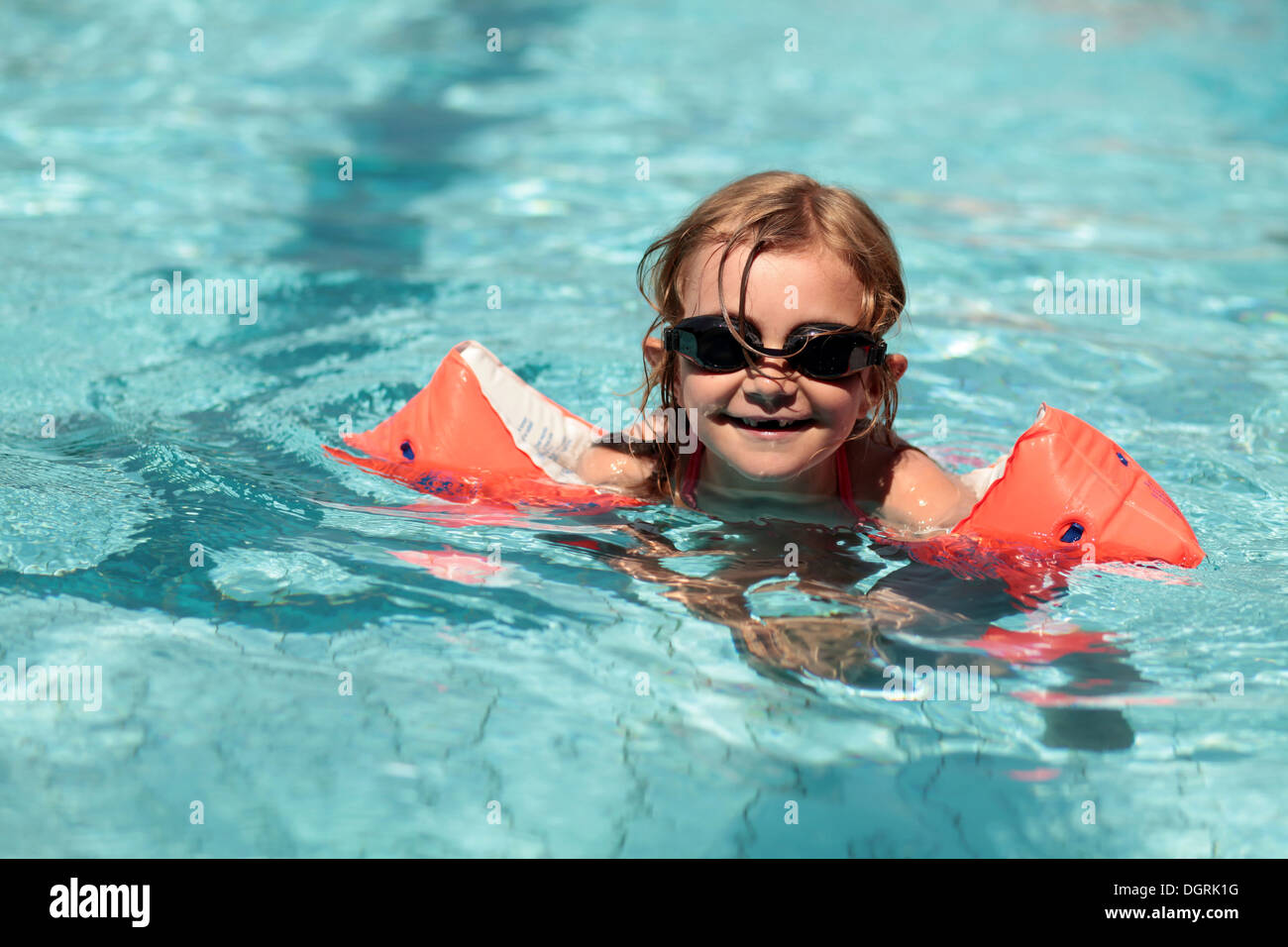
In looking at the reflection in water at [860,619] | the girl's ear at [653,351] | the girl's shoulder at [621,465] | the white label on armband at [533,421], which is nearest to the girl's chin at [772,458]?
the reflection in water at [860,619]

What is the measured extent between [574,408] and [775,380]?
1.96 meters

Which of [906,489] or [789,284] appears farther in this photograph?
[906,489]

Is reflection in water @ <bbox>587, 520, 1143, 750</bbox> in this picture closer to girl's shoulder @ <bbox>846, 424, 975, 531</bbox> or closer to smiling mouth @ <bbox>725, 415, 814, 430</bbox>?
girl's shoulder @ <bbox>846, 424, 975, 531</bbox>

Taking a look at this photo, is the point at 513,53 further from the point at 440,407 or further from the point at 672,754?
the point at 672,754

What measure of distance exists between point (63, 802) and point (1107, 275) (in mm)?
5425

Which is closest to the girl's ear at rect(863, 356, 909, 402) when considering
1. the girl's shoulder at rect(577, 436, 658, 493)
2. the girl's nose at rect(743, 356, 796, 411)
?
the girl's nose at rect(743, 356, 796, 411)

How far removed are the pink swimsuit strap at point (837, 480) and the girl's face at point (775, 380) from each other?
356mm

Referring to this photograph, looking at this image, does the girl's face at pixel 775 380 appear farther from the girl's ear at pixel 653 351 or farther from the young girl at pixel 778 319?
the girl's ear at pixel 653 351

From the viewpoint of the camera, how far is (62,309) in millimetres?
5094

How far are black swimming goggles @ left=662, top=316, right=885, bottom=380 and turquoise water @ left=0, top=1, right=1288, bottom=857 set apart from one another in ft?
1.75

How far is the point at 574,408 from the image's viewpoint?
15.1 feet

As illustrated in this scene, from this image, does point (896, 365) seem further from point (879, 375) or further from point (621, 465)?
point (621, 465)

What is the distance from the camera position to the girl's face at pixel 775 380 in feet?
8.87

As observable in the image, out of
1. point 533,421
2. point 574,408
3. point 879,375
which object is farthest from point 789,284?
point 574,408
